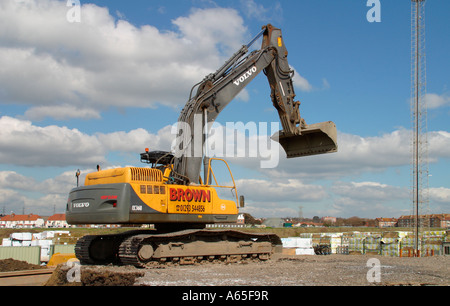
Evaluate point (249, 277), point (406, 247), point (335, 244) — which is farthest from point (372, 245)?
point (249, 277)

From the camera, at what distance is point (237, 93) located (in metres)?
16.2

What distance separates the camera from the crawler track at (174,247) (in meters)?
13.5

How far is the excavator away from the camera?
1345 centimetres

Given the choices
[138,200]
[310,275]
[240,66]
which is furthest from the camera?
[240,66]

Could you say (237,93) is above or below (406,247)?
above

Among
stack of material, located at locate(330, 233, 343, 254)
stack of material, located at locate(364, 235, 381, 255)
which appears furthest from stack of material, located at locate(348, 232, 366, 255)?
stack of material, located at locate(330, 233, 343, 254)

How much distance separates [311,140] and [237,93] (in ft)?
12.2

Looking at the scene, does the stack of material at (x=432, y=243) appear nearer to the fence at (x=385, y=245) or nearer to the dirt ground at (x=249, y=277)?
the fence at (x=385, y=245)

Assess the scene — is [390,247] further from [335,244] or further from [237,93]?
[237,93]

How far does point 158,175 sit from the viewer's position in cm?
1417

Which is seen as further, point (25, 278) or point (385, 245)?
point (385, 245)

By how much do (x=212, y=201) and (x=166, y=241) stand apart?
205cm
